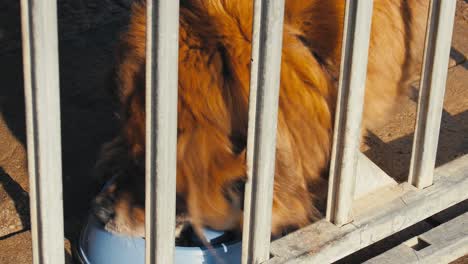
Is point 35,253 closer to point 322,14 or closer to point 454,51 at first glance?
point 322,14

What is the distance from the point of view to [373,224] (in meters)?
2.77

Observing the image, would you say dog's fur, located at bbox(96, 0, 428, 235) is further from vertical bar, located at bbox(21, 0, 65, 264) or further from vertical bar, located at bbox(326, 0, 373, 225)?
vertical bar, located at bbox(21, 0, 65, 264)

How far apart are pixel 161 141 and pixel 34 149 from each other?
29cm

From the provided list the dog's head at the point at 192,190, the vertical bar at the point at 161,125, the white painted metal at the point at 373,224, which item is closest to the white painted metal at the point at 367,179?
the white painted metal at the point at 373,224

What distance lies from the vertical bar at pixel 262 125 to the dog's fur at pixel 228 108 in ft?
0.77

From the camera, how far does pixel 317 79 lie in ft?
8.97

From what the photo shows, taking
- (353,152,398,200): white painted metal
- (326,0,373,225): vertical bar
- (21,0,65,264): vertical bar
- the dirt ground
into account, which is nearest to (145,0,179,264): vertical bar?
(21,0,65,264): vertical bar

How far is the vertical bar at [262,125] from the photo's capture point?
7.28ft

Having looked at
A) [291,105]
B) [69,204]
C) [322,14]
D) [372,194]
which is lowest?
[69,204]

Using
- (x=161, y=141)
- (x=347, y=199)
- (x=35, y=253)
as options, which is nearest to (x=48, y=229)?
(x=35, y=253)

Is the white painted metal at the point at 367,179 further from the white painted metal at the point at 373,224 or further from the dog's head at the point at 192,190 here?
the dog's head at the point at 192,190

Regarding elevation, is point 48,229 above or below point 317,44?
below

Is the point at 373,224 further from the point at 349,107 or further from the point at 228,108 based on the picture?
the point at 228,108

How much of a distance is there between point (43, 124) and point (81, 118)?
1928 mm
